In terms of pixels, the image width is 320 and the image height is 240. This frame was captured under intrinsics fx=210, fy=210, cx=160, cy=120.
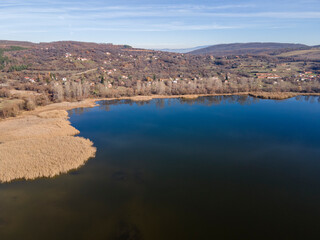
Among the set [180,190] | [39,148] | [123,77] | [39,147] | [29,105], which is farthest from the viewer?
[123,77]

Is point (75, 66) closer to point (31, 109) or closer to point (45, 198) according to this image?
point (31, 109)

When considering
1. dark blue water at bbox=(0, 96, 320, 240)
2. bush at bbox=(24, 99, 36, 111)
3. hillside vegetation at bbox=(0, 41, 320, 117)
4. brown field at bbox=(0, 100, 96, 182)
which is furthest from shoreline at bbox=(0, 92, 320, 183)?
hillside vegetation at bbox=(0, 41, 320, 117)

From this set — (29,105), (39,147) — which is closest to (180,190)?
(39,147)

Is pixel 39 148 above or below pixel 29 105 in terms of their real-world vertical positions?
below

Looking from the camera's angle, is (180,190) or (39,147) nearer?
(180,190)

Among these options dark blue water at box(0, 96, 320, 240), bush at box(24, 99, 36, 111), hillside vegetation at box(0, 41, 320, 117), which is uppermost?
hillside vegetation at box(0, 41, 320, 117)

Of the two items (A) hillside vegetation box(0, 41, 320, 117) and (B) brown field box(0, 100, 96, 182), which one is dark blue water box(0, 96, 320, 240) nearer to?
(B) brown field box(0, 100, 96, 182)

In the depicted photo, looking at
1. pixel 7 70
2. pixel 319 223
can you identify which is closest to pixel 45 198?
pixel 319 223

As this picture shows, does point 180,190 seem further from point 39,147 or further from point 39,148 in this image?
point 39,147

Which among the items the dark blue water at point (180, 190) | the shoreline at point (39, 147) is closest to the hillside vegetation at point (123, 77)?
the shoreline at point (39, 147)
